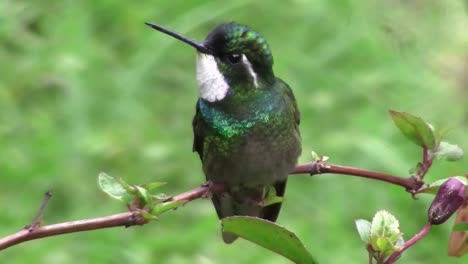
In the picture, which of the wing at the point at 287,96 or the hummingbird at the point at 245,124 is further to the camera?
the wing at the point at 287,96

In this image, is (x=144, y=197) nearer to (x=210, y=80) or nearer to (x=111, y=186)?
(x=111, y=186)

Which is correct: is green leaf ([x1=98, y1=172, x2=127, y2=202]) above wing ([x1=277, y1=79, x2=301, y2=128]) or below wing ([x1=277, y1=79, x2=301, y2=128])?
above

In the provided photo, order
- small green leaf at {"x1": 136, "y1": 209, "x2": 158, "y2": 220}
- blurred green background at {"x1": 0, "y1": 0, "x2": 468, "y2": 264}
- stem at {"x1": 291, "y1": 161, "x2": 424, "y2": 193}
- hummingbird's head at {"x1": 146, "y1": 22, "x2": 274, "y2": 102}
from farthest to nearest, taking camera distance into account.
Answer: blurred green background at {"x1": 0, "y1": 0, "x2": 468, "y2": 264} < hummingbird's head at {"x1": 146, "y1": 22, "x2": 274, "y2": 102} < stem at {"x1": 291, "y1": 161, "x2": 424, "y2": 193} < small green leaf at {"x1": 136, "y1": 209, "x2": 158, "y2": 220}

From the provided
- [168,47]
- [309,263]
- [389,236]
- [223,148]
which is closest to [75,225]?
[309,263]

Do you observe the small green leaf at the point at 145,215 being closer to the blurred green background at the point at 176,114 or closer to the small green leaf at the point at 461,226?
the small green leaf at the point at 461,226

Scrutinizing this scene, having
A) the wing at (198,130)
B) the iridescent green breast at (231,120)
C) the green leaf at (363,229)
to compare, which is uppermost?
the green leaf at (363,229)

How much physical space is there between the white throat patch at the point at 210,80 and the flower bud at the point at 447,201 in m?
0.83

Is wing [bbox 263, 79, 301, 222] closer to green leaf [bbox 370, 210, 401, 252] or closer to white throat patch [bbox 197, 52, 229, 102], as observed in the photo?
white throat patch [bbox 197, 52, 229, 102]

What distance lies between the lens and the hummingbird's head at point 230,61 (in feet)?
6.67

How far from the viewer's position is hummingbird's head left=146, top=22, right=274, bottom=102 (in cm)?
203

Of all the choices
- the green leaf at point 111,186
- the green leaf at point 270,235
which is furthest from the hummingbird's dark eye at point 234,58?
the green leaf at point 270,235

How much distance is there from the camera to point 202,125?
224cm

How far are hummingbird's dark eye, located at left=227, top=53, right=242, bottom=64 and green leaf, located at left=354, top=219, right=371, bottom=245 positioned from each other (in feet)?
2.56

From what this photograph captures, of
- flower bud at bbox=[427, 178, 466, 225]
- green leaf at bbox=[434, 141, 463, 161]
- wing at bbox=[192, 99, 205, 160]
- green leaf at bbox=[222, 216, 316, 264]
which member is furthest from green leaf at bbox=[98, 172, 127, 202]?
wing at bbox=[192, 99, 205, 160]
